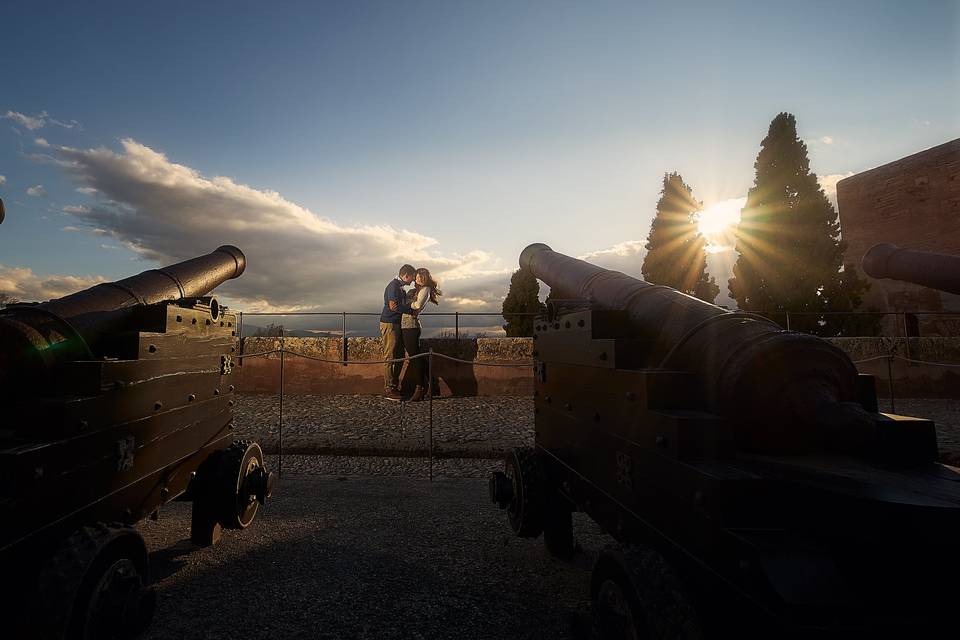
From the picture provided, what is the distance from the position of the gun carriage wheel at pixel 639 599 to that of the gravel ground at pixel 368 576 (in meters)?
0.22

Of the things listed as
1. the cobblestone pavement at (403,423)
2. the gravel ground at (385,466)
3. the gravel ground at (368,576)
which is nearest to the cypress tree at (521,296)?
the cobblestone pavement at (403,423)

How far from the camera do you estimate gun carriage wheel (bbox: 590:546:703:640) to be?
151 cm

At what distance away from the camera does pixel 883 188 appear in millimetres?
19844

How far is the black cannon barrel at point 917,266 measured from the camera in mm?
5258

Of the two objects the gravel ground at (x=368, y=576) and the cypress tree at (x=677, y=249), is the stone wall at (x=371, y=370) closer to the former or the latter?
the gravel ground at (x=368, y=576)

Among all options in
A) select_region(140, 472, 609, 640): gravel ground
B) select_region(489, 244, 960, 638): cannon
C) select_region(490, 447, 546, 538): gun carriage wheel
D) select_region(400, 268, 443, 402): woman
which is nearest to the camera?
select_region(489, 244, 960, 638): cannon

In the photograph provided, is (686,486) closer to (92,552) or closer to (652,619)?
(652,619)

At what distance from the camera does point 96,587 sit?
76.0 inches

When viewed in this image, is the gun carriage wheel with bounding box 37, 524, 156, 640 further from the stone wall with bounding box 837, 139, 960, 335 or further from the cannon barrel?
the stone wall with bounding box 837, 139, 960, 335

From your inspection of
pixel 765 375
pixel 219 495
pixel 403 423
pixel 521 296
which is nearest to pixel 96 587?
pixel 219 495

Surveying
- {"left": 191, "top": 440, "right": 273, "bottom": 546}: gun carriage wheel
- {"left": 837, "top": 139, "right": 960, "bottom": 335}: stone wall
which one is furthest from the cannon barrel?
{"left": 837, "top": 139, "right": 960, "bottom": 335}: stone wall

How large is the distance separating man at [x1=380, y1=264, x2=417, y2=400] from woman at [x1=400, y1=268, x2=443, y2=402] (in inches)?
5.4

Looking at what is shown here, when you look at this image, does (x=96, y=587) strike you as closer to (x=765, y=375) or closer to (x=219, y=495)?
(x=219, y=495)

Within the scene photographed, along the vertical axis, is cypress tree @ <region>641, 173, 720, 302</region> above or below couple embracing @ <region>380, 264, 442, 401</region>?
above
